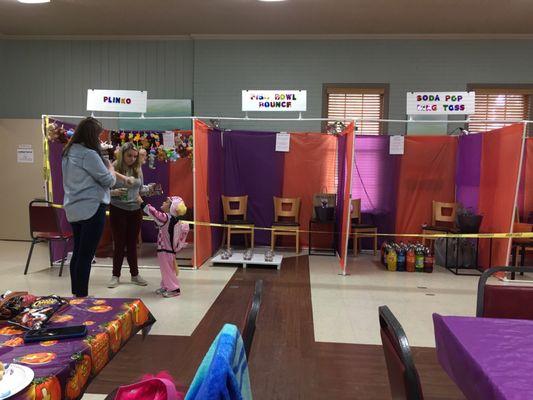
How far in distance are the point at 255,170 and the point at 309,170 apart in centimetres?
83

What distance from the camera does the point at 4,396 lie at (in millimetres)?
1030

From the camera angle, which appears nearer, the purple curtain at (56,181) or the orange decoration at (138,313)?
the orange decoration at (138,313)

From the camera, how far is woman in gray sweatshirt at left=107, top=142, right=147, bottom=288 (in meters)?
4.39

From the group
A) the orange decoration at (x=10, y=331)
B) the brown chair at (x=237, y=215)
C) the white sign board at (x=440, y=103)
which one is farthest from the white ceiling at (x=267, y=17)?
the orange decoration at (x=10, y=331)

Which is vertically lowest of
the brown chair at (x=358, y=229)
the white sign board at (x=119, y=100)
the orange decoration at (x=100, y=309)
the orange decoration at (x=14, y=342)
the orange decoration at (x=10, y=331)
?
the brown chair at (x=358, y=229)

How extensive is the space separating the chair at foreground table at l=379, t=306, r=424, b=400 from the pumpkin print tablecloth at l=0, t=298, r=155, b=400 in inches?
35.8

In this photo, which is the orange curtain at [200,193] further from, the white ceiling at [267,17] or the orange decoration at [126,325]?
the orange decoration at [126,325]

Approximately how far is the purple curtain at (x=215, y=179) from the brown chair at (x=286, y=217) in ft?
2.73

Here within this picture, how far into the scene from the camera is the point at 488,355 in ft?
4.63

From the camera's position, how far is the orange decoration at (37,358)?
1233 millimetres

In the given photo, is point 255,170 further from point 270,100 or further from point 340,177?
point 270,100

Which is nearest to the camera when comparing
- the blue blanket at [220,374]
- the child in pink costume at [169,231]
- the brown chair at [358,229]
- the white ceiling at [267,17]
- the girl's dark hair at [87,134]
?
the blue blanket at [220,374]

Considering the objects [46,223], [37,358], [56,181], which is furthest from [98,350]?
[56,181]

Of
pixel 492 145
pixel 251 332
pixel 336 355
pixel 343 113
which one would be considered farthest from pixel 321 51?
pixel 251 332
